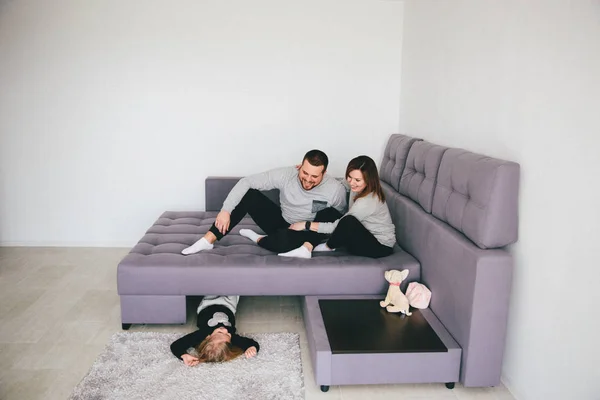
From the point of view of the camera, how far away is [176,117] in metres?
4.45

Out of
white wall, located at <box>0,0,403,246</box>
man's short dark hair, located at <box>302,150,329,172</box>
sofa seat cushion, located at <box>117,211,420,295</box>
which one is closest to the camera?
sofa seat cushion, located at <box>117,211,420,295</box>

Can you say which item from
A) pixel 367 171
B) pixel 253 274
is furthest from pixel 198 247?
pixel 367 171

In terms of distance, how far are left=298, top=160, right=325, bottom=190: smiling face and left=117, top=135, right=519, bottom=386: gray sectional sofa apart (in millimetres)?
462

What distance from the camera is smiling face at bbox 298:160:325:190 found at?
3.17 meters

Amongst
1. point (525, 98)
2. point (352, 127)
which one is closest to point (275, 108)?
point (352, 127)

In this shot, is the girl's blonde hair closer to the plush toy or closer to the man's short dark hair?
the plush toy

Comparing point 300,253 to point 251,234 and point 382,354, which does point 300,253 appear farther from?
point 382,354

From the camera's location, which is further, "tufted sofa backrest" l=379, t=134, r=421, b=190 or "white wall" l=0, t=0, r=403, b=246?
"white wall" l=0, t=0, r=403, b=246

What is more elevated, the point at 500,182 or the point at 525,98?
the point at 525,98

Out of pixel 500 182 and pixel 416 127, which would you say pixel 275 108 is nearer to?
pixel 416 127

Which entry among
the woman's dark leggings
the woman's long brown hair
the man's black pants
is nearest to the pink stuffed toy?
the woman's dark leggings

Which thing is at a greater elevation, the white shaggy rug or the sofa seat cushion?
the sofa seat cushion

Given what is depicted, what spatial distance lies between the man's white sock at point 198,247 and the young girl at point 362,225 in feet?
1.57

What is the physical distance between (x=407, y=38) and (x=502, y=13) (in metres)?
1.79
